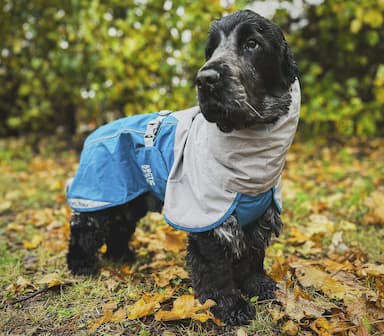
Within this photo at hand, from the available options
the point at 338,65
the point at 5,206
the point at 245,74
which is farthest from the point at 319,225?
the point at 338,65

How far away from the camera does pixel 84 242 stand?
322 centimetres

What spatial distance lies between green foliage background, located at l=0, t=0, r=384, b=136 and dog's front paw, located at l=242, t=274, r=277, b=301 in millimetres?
3547

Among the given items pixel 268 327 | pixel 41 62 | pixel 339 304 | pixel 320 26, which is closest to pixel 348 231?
pixel 339 304

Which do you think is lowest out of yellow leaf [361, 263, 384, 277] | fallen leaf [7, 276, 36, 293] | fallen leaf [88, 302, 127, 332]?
fallen leaf [7, 276, 36, 293]

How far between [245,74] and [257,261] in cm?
119

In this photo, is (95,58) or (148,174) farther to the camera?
(95,58)

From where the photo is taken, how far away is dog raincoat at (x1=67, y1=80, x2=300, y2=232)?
2.41 metres

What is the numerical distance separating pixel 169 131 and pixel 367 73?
19.7ft

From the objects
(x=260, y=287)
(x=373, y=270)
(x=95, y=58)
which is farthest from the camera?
(x=95, y=58)

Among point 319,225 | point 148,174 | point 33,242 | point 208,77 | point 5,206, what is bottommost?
point 5,206

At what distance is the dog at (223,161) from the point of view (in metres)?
2.31

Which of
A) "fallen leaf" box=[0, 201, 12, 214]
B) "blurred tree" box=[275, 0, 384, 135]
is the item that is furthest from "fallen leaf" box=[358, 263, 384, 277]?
"blurred tree" box=[275, 0, 384, 135]

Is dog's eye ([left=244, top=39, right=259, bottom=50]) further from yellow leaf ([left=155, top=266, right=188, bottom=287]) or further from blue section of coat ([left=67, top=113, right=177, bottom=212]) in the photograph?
yellow leaf ([left=155, top=266, right=188, bottom=287])

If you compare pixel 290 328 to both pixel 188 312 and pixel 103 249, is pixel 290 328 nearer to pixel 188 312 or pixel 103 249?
pixel 188 312
